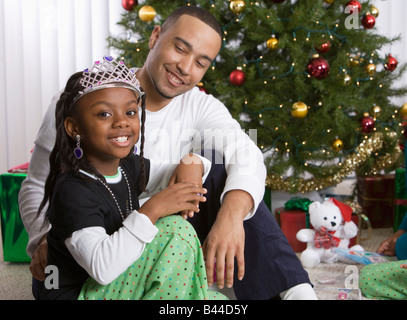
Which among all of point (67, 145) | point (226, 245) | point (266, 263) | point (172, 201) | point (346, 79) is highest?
point (346, 79)

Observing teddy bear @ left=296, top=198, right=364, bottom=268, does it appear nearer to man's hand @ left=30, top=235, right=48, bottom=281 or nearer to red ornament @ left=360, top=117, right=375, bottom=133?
red ornament @ left=360, top=117, right=375, bottom=133

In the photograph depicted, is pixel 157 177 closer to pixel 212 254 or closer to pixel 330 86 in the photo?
pixel 212 254

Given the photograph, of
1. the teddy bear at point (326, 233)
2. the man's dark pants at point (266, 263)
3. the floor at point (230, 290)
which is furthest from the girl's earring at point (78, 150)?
the teddy bear at point (326, 233)

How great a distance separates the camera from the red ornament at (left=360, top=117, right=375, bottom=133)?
217 cm

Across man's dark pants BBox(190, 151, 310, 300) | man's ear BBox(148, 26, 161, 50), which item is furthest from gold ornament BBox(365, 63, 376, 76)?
man's dark pants BBox(190, 151, 310, 300)

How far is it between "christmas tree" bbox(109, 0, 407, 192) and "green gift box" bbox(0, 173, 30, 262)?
76 centimetres

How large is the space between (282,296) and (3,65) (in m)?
2.59

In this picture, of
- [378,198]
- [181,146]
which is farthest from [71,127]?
[378,198]

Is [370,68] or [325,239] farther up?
[370,68]

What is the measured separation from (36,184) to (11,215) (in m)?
0.64

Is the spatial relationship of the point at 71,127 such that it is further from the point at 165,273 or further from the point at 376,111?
the point at 376,111

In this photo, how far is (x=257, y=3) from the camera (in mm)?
2121

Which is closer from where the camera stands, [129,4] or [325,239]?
[325,239]

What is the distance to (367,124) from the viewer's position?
2168mm
